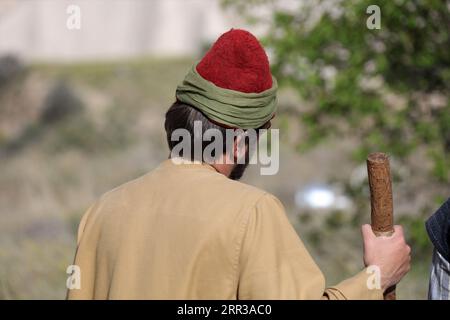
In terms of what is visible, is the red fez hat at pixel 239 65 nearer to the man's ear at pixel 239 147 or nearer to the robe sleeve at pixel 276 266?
the man's ear at pixel 239 147

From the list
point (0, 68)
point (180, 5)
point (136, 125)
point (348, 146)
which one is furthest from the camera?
point (180, 5)

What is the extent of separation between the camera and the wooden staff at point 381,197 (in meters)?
2.54

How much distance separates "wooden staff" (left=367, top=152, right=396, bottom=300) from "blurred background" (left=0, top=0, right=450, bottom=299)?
3.40m

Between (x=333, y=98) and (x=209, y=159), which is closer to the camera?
(x=209, y=159)

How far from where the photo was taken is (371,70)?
8.02 metres

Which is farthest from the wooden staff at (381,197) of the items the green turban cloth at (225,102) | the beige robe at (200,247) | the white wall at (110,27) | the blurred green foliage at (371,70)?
the white wall at (110,27)

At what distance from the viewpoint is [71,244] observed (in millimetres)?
9516

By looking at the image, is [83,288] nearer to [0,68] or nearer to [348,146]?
[348,146]

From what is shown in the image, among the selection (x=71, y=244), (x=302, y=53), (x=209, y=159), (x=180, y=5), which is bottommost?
(x=71, y=244)

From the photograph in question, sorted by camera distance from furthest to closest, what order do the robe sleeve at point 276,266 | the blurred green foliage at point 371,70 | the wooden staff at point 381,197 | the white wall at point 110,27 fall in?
the white wall at point 110,27 → the blurred green foliage at point 371,70 → the wooden staff at point 381,197 → the robe sleeve at point 276,266

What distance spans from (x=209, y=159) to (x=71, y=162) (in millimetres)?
17573

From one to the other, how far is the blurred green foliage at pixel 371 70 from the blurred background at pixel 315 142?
13 mm

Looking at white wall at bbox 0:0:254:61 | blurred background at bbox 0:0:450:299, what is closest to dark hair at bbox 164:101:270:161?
blurred background at bbox 0:0:450:299
